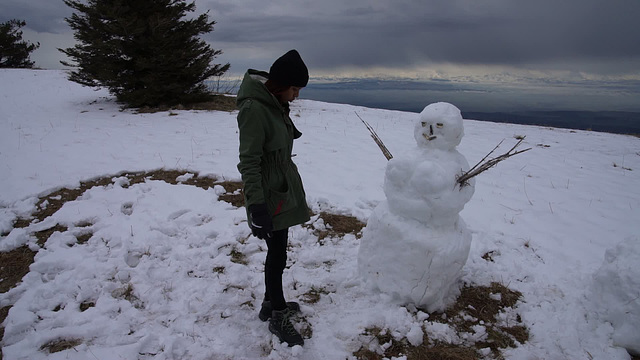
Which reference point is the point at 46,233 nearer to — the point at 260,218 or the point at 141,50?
the point at 260,218

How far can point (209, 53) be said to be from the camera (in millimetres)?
12250

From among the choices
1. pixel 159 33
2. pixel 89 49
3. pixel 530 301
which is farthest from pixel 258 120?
pixel 89 49

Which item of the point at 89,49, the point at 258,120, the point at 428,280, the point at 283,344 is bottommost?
the point at 283,344

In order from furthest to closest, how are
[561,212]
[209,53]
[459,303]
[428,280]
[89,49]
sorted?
[209,53] → [89,49] → [561,212] → [459,303] → [428,280]

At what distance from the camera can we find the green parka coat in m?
2.37

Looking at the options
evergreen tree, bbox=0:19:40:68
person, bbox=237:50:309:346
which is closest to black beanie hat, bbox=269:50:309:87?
person, bbox=237:50:309:346

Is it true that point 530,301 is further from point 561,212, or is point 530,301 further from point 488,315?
Answer: point 561,212

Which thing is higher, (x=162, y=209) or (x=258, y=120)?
(x=258, y=120)

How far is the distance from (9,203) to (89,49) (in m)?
7.99

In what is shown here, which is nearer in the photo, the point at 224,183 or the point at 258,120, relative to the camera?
the point at 258,120

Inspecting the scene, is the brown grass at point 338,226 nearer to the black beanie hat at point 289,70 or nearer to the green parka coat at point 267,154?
the green parka coat at point 267,154

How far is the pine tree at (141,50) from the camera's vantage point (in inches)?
418

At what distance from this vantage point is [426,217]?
2.99 meters

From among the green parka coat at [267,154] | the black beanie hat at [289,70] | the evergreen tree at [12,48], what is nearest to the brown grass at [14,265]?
the green parka coat at [267,154]
